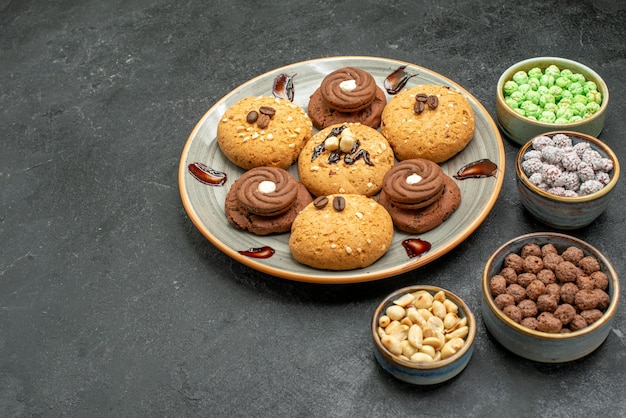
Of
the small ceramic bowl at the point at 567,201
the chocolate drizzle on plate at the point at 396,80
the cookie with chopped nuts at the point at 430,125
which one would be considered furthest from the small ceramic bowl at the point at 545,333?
the chocolate drizzle on plate at the point at 396,80

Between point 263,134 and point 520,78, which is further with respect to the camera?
point 520,78

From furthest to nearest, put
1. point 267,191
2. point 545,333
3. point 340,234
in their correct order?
point 267,191 < point 340,234 < point 545,333

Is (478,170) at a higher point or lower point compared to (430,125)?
lower

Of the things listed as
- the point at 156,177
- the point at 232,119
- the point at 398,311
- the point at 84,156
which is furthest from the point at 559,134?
the point at 84,156

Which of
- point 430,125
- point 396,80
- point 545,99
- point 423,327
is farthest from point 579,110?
point 423,327

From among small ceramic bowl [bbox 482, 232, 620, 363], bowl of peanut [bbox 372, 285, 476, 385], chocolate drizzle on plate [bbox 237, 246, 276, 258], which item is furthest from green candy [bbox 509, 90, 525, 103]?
chocolate drizzle on plate [bbox 237, 246, 276, 258]

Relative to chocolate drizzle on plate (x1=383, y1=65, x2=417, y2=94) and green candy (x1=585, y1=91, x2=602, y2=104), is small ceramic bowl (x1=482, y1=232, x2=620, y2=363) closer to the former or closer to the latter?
green candy (x1=585, y1=91, x2=602, y2=104)

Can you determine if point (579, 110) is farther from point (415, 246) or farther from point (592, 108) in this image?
point (415, 246)
